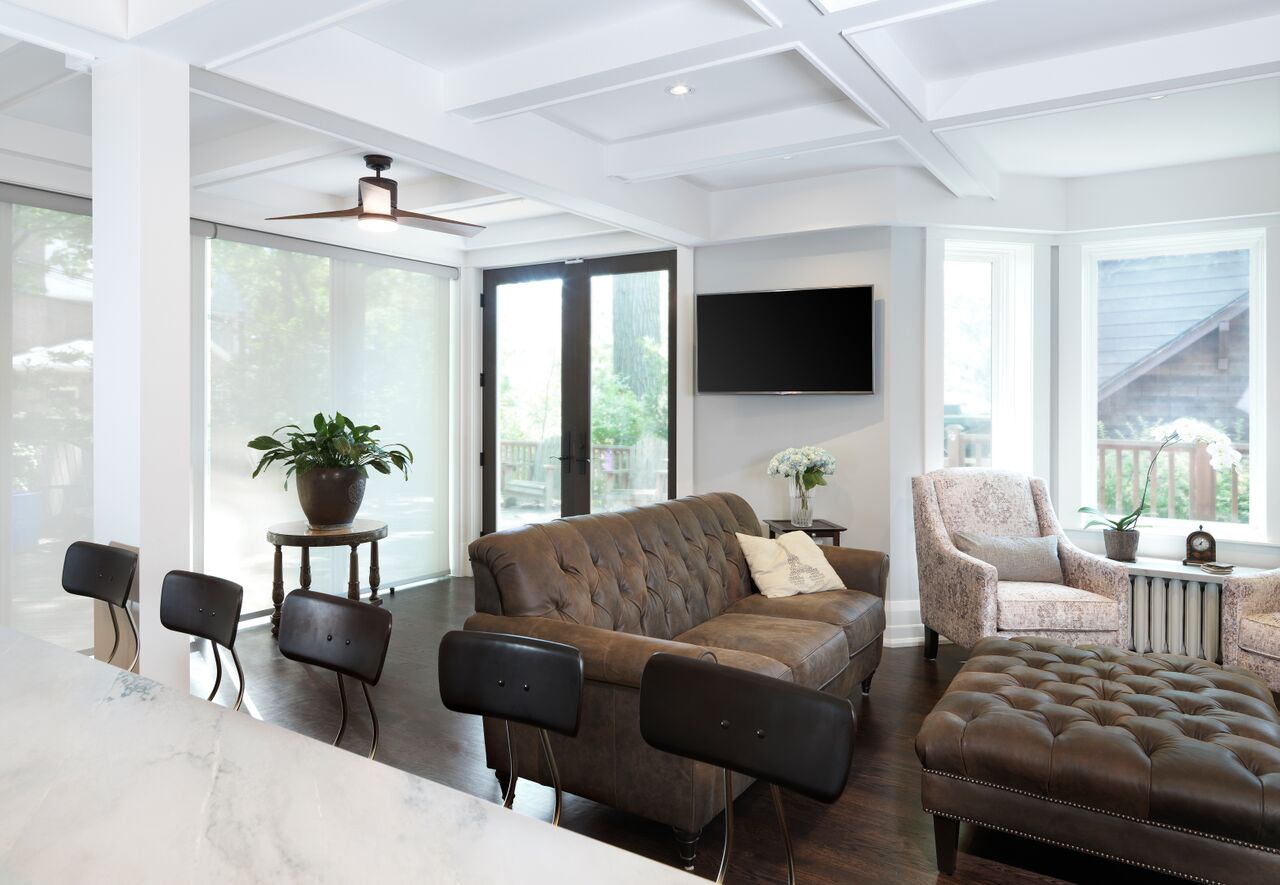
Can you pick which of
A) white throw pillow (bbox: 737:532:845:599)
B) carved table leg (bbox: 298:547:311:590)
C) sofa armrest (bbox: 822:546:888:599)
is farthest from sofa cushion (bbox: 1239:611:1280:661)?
carved table leg (bbox: 298:547:311:590)

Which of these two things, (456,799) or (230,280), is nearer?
(456,799)

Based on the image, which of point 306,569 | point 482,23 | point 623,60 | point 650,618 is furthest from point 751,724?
point 306,569

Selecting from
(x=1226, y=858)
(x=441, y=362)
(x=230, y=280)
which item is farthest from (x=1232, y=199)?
(x=230, y=280)

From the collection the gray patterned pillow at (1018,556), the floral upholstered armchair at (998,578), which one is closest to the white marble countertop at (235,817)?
the floral upholstered armchair at (998,578)

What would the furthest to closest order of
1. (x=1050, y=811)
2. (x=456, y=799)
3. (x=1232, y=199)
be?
(x=1232, y=199) → (x=1050, y=811) → (x=456, y=799)

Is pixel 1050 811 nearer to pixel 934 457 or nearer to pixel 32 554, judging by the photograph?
pixel 934 457

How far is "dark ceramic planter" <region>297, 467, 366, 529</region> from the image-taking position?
466 centimetres

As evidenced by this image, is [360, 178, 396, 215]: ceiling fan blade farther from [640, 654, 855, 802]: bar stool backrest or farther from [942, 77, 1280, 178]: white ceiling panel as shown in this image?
[640, 654, 855, 802]: bar stool backrest

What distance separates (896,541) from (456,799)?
4315 millimetres

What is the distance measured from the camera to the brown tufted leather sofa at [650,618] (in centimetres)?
254

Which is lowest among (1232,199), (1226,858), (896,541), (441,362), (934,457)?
(1226,858)

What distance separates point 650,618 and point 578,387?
315 cm

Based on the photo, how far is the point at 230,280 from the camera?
16.6ft

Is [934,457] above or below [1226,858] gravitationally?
above
